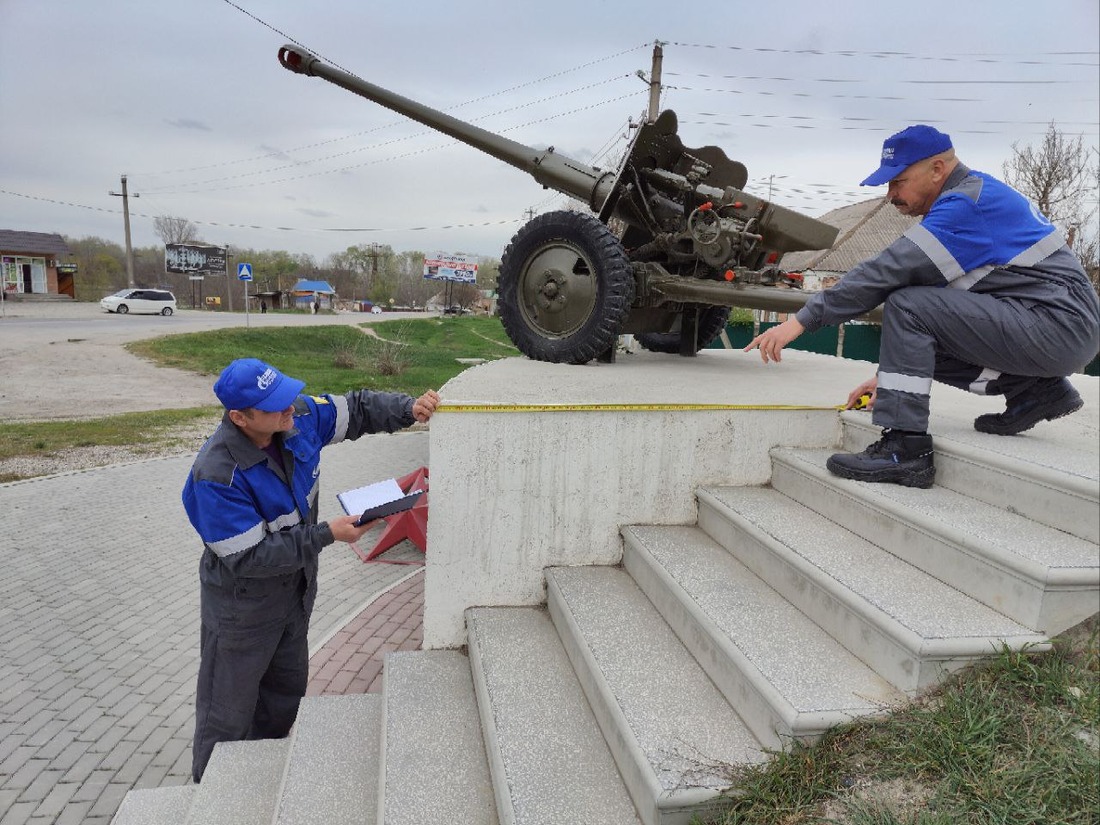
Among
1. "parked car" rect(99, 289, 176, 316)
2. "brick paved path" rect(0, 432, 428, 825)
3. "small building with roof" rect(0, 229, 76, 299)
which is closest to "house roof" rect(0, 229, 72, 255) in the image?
"small building with roof" rect(0, 229, 76, 299)

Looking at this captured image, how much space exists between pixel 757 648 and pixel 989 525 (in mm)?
943

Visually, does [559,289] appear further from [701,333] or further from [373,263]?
[373,263]

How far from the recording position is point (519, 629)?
3010 mm

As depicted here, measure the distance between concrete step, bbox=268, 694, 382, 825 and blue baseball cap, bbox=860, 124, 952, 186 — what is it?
9.93 ft

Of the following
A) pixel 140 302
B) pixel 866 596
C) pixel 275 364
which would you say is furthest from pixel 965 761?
pixel 140 302

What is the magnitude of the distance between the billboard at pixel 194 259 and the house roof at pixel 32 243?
21.6 ft

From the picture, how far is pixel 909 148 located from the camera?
8.87ft

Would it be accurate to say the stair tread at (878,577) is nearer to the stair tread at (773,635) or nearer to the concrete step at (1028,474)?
the stair tread at (773,635)

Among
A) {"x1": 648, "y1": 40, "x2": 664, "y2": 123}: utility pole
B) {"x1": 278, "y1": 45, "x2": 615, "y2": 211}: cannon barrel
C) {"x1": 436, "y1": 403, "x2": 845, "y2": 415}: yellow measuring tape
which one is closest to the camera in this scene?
{"x1": 436, "y1": 403, "x2": 845, "y2": 415}: yellow measuring tape

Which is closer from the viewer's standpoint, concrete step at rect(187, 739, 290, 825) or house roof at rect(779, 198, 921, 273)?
concrete step at rect(187, 739, 290, 825)

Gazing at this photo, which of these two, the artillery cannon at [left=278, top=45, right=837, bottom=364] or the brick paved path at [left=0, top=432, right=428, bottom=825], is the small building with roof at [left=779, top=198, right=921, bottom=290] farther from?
the brick paved path at [left=0, top=432, right=428, bottom=825]

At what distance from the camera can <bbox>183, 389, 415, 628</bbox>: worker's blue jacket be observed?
254cm

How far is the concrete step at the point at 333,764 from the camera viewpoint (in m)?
2.31

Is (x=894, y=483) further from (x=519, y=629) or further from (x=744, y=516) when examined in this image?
(x=519, y=629)
